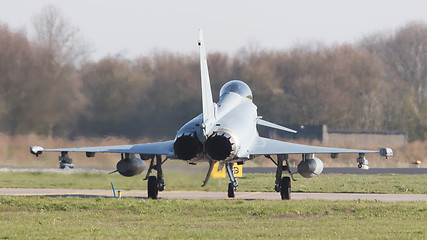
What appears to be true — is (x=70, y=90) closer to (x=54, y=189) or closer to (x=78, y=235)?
(x=54, y=189)

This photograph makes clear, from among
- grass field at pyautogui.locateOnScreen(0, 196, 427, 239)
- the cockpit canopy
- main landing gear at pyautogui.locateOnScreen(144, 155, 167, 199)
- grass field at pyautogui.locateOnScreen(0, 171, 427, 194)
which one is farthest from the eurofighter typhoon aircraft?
grass field at pyautogui.locateOnScreen(0, 196, 427, 239)

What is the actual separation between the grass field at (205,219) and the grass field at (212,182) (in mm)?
3475

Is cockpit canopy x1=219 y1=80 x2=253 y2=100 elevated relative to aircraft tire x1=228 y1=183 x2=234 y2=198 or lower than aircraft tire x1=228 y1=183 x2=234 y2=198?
elevated

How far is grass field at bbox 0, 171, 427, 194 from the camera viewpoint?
84.2 feet

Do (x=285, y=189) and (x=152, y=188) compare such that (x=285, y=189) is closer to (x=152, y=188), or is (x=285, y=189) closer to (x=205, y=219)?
(x=152, y=188)

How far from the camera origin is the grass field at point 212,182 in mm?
25656

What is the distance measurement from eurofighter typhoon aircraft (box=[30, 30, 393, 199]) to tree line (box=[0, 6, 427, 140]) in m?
8.80

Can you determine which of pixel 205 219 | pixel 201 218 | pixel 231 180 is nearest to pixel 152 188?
pixel 231 180

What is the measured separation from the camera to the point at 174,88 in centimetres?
4156

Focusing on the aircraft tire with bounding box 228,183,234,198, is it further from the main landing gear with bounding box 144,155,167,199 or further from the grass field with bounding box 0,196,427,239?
the grass field with bounding box 0,196,427,239

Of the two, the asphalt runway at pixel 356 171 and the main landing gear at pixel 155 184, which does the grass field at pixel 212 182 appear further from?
the asphalt runway at pixel 356 171

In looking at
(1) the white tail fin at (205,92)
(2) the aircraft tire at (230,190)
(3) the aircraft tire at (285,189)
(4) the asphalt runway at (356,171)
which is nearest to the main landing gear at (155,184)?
(2) the aircraft tire at (230,190)

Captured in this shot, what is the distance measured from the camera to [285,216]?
63.2ft

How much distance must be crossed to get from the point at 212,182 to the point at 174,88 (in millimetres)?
16751
